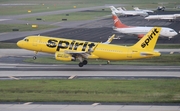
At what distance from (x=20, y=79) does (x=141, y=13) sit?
126441 millimetres

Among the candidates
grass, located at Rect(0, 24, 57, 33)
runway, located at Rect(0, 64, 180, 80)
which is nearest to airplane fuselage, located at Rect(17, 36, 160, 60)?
runway, located at Rect(0, 64, 180, 80)

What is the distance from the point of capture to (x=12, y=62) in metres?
72.9

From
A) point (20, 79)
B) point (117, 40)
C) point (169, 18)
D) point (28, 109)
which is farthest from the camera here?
point (169, 18)

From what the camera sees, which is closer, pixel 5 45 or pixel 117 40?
pixel 5 45

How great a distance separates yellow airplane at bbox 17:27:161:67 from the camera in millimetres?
66094

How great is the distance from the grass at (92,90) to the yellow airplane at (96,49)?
9746 mm

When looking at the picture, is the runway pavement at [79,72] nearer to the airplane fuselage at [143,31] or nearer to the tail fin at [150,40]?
the airplane fuselage at [143,31]

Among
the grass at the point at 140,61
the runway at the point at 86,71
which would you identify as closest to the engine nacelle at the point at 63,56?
the runway at the point at 86,71

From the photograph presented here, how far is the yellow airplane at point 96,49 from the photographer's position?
66094 millimetres

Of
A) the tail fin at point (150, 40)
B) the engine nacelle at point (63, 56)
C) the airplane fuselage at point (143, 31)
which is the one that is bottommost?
the airplane fuselage at point (143, 31)

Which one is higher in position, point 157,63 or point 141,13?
point 157,63

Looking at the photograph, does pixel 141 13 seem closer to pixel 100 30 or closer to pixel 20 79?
pixel 100 30

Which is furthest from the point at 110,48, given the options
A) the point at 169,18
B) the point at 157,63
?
the point at 169,18

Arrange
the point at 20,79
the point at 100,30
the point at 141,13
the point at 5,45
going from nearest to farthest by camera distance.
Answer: the point at 20,79 < the point at 5,45 < the point at 100,30 < the point at 141,13
